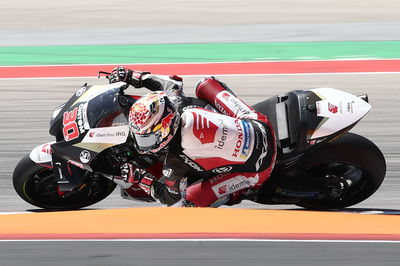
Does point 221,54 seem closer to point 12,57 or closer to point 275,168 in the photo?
point 12,57

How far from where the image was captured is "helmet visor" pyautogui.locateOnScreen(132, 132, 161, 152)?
16.1 ft

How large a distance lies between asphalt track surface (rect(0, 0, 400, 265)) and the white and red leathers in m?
0.58

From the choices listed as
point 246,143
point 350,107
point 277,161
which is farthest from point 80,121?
point 350,107

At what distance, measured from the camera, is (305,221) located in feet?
15.7

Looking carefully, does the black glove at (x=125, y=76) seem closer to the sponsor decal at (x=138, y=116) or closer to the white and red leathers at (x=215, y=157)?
the white and red leathers at (x=215, y=157)

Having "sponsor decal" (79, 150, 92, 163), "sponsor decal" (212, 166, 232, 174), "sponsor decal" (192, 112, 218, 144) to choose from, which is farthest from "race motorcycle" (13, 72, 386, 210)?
"sponsor decal" (192, 112, 218, 144)

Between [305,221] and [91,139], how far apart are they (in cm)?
143

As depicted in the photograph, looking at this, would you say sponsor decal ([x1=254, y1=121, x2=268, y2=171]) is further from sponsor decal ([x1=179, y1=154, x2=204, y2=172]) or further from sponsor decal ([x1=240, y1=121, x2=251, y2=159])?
sponsor decal ([x1=179, y1=154, x2=204, y2=172])

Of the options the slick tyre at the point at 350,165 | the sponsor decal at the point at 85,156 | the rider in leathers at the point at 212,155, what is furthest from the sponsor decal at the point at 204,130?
the slick tyre at the point at 350,165

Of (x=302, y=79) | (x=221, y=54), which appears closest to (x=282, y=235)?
(x=302, y=79)

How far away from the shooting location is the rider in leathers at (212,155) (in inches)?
198

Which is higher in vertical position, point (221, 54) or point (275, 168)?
point (275, 168)

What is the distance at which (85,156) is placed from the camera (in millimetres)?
5289

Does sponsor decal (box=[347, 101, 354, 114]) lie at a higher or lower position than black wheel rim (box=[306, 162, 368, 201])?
higher
